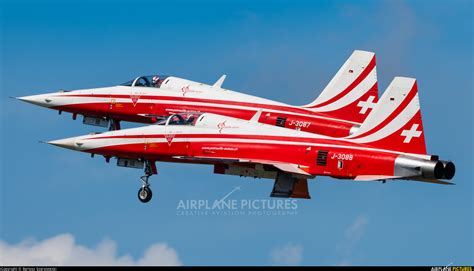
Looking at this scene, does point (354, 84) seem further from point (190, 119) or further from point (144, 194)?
point (144, 194)

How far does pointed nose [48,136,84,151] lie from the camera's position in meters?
68.1

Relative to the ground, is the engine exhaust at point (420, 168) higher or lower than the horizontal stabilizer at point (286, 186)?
higher

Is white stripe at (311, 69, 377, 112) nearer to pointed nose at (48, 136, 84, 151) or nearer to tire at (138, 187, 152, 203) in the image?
tire at (138, 187, 152, 203)

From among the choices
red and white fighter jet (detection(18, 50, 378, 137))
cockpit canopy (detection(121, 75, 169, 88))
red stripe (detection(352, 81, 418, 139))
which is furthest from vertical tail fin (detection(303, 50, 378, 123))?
red stripe (detection(352, 81, 418, 139))

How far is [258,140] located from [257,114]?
1.55m

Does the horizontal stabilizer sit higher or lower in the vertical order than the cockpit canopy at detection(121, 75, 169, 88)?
lower

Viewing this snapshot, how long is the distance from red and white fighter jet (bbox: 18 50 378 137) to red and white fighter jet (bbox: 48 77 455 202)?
172 inches

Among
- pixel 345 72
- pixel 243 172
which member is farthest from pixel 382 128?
pixel 345 72

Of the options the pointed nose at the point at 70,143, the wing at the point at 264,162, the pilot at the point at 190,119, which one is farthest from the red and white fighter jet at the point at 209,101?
the wing at the point at 264,162

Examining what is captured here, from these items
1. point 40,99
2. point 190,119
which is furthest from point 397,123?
point 40,99

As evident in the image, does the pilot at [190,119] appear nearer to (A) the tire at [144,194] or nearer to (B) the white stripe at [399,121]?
(A) the tire at [144,194]

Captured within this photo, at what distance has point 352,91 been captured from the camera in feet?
237

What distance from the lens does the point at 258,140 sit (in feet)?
214

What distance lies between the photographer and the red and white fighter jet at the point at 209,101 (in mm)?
71375
